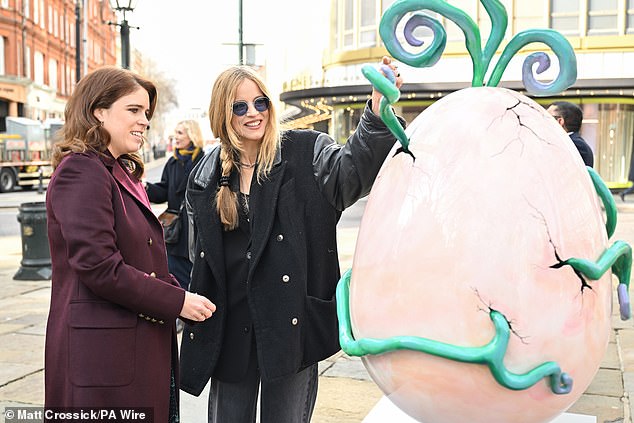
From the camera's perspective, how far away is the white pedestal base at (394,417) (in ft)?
7.52

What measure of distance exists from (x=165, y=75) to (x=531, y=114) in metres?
65.5

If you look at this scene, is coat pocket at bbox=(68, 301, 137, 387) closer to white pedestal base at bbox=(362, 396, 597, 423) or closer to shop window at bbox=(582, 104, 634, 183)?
white pedestal base at bbox=(362, 396, 597, 423)

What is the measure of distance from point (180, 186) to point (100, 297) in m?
3.41

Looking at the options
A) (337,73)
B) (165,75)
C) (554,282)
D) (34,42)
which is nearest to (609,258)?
(554,282)

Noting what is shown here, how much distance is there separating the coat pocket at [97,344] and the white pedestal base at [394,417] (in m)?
0.84

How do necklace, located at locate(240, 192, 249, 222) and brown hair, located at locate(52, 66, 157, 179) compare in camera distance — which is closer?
brown hair, located at locate(52, 66, 157, 179)

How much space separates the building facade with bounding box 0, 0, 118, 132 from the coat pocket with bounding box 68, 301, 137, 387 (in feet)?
97.5

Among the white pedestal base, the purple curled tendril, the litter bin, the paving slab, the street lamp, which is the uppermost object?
the street lamp

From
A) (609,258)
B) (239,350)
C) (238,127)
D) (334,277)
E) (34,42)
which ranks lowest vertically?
(239,350)

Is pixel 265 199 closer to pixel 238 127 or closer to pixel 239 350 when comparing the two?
pixel 238 127

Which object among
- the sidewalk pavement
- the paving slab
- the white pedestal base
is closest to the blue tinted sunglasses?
the white pedestal base

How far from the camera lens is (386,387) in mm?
2010

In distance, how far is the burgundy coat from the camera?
2309 millimetres

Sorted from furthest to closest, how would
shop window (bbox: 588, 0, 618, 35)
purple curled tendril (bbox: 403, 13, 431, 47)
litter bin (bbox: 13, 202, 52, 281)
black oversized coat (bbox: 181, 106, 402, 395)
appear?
1. shop window (bbox: 588, 0, 618, 35)
2. litter bin (bbox: 13, 202, 52, 281)
3. black oversized coat (bbox: 181, 106, 402, 395)
4. purple curled tendril (bbox: 403, 13, 431, 47)
